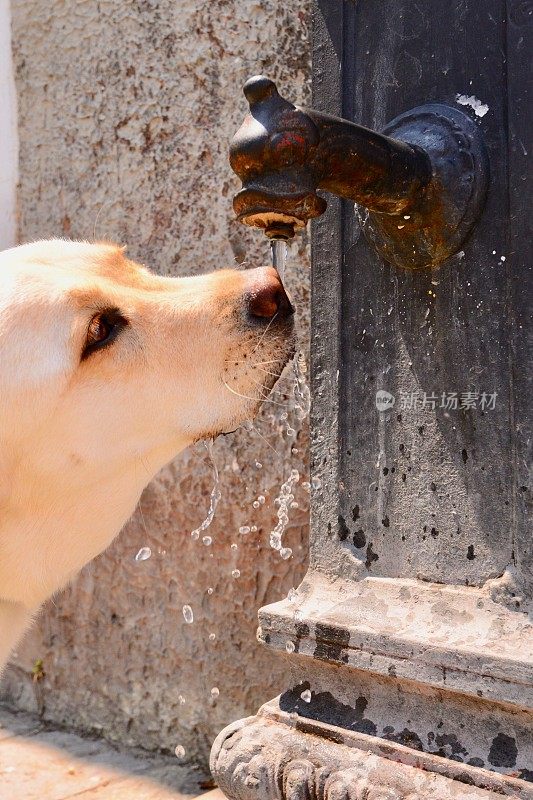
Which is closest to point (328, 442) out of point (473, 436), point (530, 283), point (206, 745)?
point (473, 436)

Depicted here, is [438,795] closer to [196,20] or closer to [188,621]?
[188,621]

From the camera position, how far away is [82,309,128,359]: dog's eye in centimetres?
176

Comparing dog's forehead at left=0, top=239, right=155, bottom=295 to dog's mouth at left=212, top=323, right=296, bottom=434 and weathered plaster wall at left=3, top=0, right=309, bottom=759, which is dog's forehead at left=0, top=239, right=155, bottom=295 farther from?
weathered plaster wall at left=3, top=0, right=309, bottom=759

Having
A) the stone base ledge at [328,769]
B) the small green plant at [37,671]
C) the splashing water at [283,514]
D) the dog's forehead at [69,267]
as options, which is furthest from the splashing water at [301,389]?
the small green plant at [37,671]

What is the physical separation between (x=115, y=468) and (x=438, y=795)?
2.69 ft

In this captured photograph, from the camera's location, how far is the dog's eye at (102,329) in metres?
1.76

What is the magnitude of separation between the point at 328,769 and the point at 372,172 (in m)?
1.05

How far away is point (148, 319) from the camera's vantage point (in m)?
1.81

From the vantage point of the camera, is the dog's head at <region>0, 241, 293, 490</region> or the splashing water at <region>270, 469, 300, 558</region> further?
the splashing water at <region>270, 469, 300, 558</region>

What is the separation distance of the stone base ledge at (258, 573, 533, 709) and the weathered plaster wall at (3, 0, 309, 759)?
2.42 feet

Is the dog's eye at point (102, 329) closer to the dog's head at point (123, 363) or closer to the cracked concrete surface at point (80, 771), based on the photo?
the dog's head at point (123, 363)

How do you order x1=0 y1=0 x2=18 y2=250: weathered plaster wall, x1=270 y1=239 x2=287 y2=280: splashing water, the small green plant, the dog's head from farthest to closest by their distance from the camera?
x1=0 y1=0 x2=18 y2=250: weathered plaster wall < the small green plant < x1=270 y1=239 x2=287 y2=280: splashing water < the dog's head

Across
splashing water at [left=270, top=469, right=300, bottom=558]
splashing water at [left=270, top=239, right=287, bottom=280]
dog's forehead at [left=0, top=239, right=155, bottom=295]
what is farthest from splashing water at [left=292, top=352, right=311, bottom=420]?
dog's forehead at [left=0, top=239, right=155, bottom=295]

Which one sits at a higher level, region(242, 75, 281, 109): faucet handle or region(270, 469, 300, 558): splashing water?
region(242, 75, 281, 109): faucet handle
